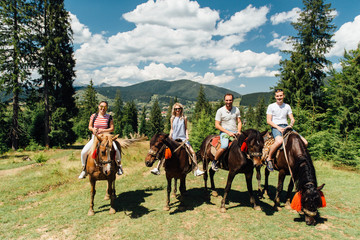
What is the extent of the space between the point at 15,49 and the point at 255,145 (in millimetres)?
27248

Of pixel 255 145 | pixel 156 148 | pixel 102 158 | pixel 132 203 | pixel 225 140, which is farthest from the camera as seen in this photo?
pixel 132 203

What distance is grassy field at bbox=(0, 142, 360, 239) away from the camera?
199 inches

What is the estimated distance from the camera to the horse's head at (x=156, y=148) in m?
5.55

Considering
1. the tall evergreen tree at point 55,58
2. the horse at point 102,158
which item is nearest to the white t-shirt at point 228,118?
the horse at point 102,158

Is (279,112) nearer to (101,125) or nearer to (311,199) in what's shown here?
(311,199)

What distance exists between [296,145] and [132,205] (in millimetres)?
6389

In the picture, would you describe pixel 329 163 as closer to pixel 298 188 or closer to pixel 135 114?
pixel 298 188

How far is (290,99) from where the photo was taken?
72.0 feet

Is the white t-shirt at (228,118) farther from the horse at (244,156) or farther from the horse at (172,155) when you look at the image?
the horse at (172,155)

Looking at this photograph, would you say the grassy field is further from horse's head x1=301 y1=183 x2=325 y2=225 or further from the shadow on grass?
horse's head x1=301 y1=183 x2=325 y2=225

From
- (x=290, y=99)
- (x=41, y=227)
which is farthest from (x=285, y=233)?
(x=290, y=99)

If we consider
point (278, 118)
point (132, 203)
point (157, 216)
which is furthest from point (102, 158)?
point (278, 118)

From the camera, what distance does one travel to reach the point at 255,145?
536 centimetres

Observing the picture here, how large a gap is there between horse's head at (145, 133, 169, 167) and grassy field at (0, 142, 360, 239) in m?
2.05
